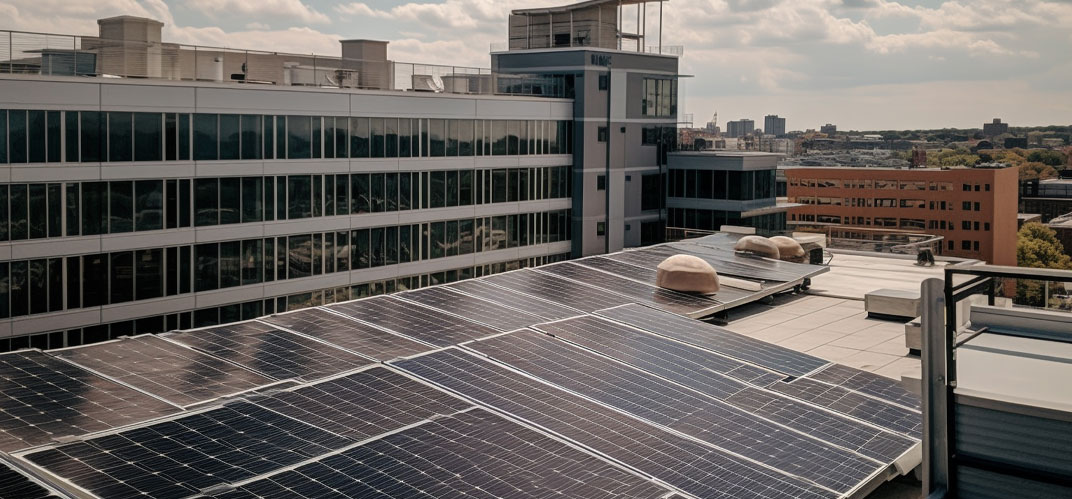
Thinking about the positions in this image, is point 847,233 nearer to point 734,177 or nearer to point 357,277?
A: point 734,177

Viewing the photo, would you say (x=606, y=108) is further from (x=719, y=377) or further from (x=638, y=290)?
(x=719, y=377)

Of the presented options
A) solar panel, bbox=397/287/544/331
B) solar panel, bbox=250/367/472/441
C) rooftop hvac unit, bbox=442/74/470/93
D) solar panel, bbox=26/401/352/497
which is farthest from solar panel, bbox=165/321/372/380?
rooftop hvac unit, bbox=442/74/470/93

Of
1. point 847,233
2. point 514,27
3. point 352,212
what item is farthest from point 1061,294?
point 847,233

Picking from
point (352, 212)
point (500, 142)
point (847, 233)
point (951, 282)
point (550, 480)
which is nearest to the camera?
point (951, 282)

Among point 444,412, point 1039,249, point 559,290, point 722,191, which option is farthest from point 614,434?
point 1039,249

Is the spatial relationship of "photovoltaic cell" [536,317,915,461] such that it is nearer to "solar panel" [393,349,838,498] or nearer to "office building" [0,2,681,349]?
"solar panel" [393,349,838,498]

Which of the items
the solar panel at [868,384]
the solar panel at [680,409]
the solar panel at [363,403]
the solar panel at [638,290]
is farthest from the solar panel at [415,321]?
the solar panel at [638,290]

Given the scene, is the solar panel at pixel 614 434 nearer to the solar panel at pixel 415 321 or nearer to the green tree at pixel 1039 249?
the solar panel at pixel 415 321
